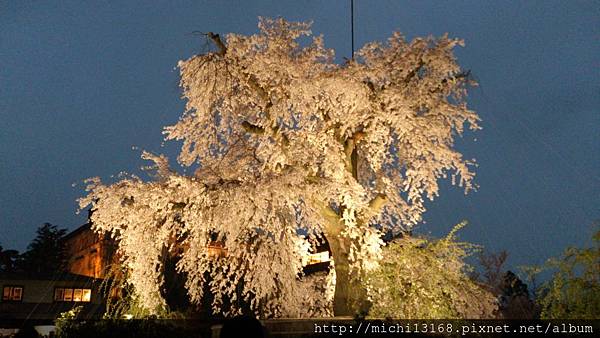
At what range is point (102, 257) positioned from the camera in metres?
39.1

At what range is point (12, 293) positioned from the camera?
31141mm

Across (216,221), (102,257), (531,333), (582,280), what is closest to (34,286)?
(102,257)

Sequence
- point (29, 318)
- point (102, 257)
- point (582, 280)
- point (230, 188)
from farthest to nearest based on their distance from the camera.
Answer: point (102, 257) → point (29, 318) → point (230, 188) → point (582, 280)

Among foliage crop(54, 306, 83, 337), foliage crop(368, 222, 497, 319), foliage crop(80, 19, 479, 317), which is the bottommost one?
foliage crop(54, 306, 83, 337)

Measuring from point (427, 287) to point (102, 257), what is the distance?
30502 mm

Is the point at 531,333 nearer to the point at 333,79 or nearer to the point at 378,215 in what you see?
the point at 378,215

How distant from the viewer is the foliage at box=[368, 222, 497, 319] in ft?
43.9

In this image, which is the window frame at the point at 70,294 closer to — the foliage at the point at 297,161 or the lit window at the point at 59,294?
the lit window at the point at 59,294

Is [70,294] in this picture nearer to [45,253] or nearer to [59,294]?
[59,294]

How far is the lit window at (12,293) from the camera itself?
30906mm

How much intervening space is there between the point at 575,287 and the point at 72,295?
99.2ft

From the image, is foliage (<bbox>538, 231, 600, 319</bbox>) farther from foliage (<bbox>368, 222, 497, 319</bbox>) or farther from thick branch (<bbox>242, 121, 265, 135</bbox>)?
thick branch (<bbox>242, 121, 265, 135</bbox>)

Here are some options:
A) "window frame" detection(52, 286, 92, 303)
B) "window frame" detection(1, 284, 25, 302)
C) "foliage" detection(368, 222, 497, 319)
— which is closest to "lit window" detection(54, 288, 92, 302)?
"window frame" detection(52, 286, 92, 303)

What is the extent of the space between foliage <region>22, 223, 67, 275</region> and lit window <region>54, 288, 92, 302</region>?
1653cm
